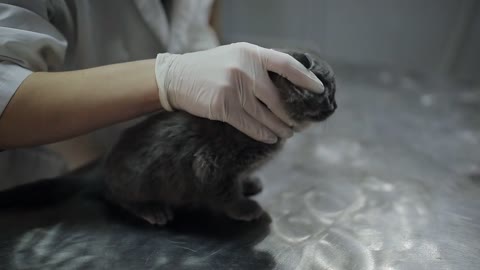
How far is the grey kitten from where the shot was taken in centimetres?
80

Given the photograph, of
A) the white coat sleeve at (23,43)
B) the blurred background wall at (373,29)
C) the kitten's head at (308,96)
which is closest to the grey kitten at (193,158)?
the kitten's head at (308,96)

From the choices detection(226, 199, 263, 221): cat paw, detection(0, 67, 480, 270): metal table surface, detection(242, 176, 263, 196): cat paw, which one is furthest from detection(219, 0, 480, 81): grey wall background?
detection(226, 199, 263, 221): cat paw

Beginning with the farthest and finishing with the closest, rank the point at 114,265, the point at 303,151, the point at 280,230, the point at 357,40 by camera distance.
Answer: the point at 357,40 → the point at 303,151 → the point at 280,230 → the point at 114,265

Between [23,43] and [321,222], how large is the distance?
72 centimetres

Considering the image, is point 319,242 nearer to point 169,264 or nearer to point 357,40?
point 169,264

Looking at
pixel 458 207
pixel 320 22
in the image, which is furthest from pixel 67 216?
pixel 320 22

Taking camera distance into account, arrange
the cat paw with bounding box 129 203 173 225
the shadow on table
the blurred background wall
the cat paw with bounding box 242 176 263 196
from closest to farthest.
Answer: the shadow on table < the cat paw with bounding box 129 203 173 225 < the cat paw with bounding box 242 176 263 196 < the blurred background wall

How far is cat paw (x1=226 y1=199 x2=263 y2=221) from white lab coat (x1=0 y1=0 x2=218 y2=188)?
49 cm

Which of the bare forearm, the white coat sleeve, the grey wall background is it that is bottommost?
the grey wall background

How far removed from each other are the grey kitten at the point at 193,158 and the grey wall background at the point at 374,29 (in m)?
1.22

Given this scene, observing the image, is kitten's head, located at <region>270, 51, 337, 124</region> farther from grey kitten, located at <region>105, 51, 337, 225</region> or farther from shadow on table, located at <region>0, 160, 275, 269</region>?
shadow on table, located at <region>0, 160, 275, 269</region>

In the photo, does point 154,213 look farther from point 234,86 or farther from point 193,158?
point 234,86

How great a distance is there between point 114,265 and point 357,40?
198 cm

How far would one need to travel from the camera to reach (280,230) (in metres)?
0.86
